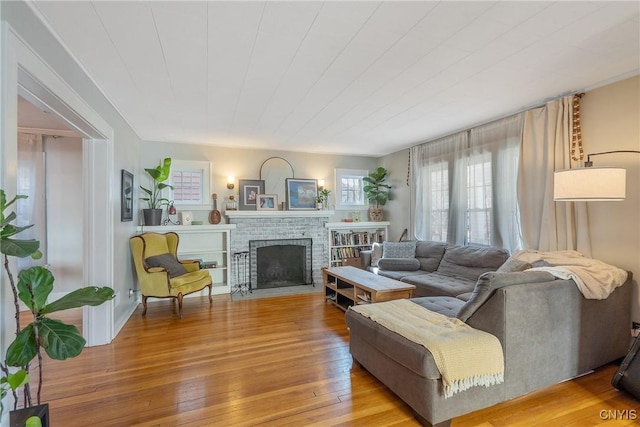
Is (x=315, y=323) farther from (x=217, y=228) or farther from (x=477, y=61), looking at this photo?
(x=477, y=61)

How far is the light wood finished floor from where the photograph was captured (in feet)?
6.21

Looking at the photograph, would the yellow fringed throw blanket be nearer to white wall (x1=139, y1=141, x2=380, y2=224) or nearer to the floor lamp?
the floor lamp

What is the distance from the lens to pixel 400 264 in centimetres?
437

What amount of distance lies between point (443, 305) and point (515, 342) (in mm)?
785

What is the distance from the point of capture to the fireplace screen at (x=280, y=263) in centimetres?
→ 527

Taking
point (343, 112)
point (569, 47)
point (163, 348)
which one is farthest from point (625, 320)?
point (163, 348)

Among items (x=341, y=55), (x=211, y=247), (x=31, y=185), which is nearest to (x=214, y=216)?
(x=211, y=247)

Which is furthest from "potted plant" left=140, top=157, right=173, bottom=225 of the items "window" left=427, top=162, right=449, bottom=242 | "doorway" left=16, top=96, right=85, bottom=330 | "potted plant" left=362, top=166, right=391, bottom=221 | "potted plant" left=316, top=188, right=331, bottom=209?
"window" left=427, top=162, right=449, bottom=242

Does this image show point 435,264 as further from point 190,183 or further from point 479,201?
point 190,183

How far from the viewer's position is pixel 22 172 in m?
4.07

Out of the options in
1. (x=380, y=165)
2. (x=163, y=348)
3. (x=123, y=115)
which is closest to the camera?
(x=163, y=348)

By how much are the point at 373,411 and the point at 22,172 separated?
16.8ft

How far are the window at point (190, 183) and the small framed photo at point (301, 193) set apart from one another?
1.38 meters

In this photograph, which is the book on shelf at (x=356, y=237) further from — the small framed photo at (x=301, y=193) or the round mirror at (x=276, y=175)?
the round mirror at (x=276, y=175)
